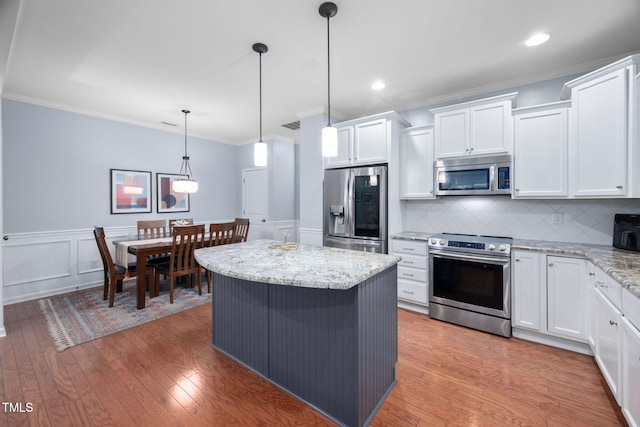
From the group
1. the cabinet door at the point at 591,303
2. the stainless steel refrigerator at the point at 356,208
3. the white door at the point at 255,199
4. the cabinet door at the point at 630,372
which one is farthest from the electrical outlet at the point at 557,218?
the white door at the point at 255,199

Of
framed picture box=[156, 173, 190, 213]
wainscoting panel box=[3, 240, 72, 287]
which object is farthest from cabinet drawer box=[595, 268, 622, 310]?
wainscoting panel box=[3, 240, 72, 287]

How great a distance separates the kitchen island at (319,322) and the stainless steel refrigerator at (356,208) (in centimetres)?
135

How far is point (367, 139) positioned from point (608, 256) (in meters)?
2.52

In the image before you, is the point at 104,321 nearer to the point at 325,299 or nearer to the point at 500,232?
the point at 325,299

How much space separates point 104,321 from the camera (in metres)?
2.98

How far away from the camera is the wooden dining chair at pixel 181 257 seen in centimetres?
350

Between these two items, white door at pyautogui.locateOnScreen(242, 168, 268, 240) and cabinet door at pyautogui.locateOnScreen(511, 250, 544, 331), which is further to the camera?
white door at pyautogui.locateOnScreen(242, 168, 268, 240)

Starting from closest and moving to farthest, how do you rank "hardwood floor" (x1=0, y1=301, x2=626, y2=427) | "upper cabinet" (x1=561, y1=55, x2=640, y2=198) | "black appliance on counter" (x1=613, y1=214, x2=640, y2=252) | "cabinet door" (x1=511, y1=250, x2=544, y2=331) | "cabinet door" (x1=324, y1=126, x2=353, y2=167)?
"hardwood floor" (x1=0, y1=301, x2=626, y2=427)
"upper cabinet" (x1=561, y1=55, x2=640, y2=198)
"black appliance on counter" (x1=613, y1=214, x2=640, y2=252)
"cabinet door" (x1=511, y1=250, x2=544, y2=331)
"cabinet door" (x1=324, y1=126, x2=353, y2=167)

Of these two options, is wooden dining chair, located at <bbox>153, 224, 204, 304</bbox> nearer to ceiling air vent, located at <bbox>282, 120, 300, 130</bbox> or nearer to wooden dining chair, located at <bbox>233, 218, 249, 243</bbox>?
wooden dining chair, located at <bbox>233, 218, 249, 243</bbox>

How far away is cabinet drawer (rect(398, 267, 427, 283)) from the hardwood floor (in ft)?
2.19

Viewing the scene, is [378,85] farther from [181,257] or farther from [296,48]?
[181,257]

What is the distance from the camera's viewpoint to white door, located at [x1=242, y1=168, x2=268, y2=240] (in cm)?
570

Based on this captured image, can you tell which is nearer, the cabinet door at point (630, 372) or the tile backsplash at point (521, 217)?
the cabinet door at point (630, 372)

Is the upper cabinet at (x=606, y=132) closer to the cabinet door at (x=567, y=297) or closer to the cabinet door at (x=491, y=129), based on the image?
the cabinet door at (x=491, y=129)
